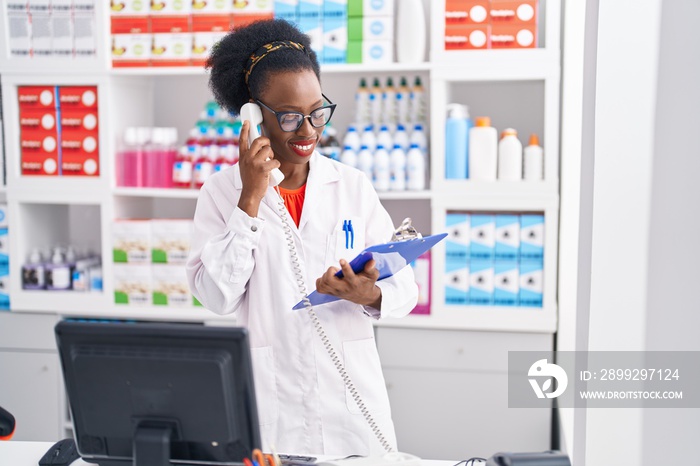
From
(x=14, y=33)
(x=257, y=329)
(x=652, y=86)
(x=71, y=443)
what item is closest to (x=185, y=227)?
(x=14, y=33)

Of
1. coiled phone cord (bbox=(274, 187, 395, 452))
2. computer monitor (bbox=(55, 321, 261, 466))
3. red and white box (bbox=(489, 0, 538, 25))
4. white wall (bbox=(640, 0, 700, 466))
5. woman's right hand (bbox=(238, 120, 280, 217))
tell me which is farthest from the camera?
red and white box (bbox=(489, 0, 538, 25))

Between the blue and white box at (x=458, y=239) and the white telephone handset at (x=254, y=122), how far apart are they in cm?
158

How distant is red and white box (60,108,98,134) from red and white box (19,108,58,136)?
55mm

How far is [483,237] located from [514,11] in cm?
98

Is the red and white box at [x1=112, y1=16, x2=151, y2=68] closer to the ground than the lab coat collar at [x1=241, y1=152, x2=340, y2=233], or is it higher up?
higher up

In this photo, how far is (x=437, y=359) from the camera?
3449 millimetres

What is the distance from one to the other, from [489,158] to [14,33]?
2.32 meters

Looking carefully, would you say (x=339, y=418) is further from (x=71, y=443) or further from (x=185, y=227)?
(x=185, y=227)

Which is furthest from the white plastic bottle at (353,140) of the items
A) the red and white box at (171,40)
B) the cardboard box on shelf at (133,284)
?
the cardboard box on shelf at (133,284)

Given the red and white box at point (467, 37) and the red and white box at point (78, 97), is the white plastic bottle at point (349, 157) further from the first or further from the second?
the red and white box at point (78, 97)

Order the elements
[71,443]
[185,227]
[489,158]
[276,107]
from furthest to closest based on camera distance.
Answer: [185,227] → [489,158] → [276,107] → [71,443]

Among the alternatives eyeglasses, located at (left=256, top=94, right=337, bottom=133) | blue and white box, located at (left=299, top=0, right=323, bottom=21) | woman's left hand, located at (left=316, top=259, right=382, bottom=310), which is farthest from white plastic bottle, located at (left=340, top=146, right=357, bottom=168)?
woman's left hand, located at (left=316, top=259, right=382, bottom=310)

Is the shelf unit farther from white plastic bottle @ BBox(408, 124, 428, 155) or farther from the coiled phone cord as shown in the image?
the coiled phone cord

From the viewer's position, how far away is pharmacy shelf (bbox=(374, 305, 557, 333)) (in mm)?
3340
